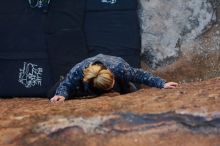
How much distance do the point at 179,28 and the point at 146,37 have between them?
0.38 metres

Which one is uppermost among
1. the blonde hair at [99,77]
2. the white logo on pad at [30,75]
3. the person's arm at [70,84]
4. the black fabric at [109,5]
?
the black fabric at [109,5]

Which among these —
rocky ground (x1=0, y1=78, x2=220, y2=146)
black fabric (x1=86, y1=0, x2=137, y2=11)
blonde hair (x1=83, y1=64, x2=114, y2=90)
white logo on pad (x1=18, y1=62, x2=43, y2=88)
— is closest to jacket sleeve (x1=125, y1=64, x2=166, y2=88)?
blonde hair (x1=83, y1=64, x2=114, y2=90)

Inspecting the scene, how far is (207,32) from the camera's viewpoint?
606 cm

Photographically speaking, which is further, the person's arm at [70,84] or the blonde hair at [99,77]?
the person's arm at [70,84]

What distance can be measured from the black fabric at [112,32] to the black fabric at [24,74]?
0.56 m

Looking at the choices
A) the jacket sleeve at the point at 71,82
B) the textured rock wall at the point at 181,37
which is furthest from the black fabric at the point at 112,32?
the jacket sleeve at the point at 71,82

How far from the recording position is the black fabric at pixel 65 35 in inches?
231

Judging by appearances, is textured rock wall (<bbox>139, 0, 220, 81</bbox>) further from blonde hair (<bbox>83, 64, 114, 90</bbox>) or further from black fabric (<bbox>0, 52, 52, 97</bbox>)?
blonde hair (<bbox>83, 64, 114, 90</bbox>)

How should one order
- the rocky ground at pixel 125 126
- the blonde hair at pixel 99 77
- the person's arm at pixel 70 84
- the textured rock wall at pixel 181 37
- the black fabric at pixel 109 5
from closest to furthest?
the rocky ground at pixel 125 126
the blonde hair at pixel 99 77
the person's arm at pixel 70 84
the black fabric at pixel 109 5
the textured rock wall at pixel 181 37

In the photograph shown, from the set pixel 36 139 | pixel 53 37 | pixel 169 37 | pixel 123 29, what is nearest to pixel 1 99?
pixel 53 37

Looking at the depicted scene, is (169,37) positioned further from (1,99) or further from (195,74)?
(1,99)

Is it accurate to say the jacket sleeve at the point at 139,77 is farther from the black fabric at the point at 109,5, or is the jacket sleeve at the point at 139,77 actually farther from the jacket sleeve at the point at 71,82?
the black fabric at the point at 109,5

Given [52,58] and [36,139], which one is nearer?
[36,139]

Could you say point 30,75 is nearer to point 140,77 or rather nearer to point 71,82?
point 71,82
